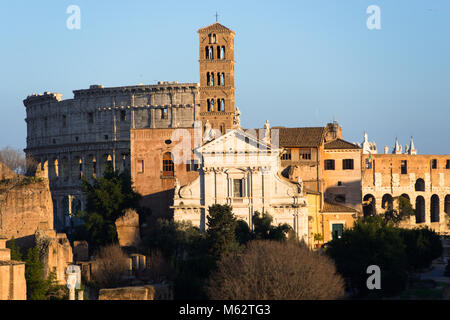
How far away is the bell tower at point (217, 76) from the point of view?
6184 cm

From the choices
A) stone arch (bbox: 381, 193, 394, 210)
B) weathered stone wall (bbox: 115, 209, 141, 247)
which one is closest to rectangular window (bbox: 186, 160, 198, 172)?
weathered stone wall (bbox: 115, 209, 141, 247)

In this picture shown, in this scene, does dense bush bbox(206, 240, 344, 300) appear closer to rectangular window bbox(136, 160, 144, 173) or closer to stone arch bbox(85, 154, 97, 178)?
rectangular window bbox(136, 160, 144, 173)

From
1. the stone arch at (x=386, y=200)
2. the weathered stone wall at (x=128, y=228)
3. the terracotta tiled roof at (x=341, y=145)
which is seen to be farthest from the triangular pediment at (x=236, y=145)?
the stone arch at (x=386, y=200)

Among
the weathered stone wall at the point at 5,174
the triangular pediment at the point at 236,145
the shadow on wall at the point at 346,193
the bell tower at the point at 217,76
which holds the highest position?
the bell tower at the point at 217,76

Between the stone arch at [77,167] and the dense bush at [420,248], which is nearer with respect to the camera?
the dense bush at [420,248]

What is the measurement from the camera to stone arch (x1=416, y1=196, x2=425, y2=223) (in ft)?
270

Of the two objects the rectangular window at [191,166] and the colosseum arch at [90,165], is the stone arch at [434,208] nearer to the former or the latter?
the rectangular window at [191,166]

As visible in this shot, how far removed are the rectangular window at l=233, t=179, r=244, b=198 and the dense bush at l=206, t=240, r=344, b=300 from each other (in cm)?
1410

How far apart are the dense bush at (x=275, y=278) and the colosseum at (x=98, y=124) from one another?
168 feet

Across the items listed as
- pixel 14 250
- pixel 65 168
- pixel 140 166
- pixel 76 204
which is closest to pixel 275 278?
pixel 14 250

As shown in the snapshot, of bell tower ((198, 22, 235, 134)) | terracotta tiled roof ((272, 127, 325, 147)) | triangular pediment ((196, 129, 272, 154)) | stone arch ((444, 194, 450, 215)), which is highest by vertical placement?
bell tower ((198, 22, 235, 134))

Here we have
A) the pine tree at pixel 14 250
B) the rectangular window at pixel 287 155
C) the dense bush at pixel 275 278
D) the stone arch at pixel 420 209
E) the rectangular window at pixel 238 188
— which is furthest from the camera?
the stone arch at pixel 420 209
